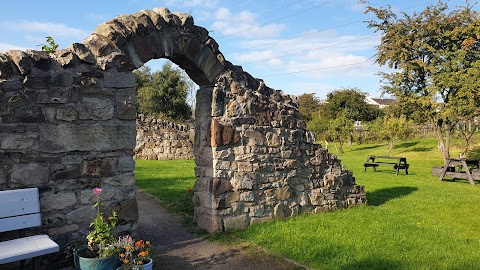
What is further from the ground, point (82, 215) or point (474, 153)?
point (82, 215)

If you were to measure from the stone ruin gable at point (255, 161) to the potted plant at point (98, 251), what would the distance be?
6.76 ft

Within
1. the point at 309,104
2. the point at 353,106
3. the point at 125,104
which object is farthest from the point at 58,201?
the point at 309,104

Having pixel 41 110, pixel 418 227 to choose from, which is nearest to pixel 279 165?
pixel 418 227

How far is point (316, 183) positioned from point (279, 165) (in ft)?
3.60

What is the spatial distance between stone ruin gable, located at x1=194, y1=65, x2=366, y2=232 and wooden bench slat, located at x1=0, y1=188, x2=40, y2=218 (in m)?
2.66

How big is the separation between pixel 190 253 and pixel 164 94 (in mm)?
28177

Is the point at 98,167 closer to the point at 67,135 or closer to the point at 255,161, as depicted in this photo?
the point at 67,135

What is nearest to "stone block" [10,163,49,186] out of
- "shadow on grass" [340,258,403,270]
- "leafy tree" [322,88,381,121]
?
"shadow on grass" [340,258,403,270]

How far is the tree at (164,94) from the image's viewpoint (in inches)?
1270

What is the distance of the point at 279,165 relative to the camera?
713 cm

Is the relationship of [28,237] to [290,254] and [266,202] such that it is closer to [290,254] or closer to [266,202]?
[290,254]

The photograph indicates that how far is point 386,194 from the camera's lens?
10.6 meters

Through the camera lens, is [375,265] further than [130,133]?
No

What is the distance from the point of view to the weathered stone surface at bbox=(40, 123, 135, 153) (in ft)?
15.6
